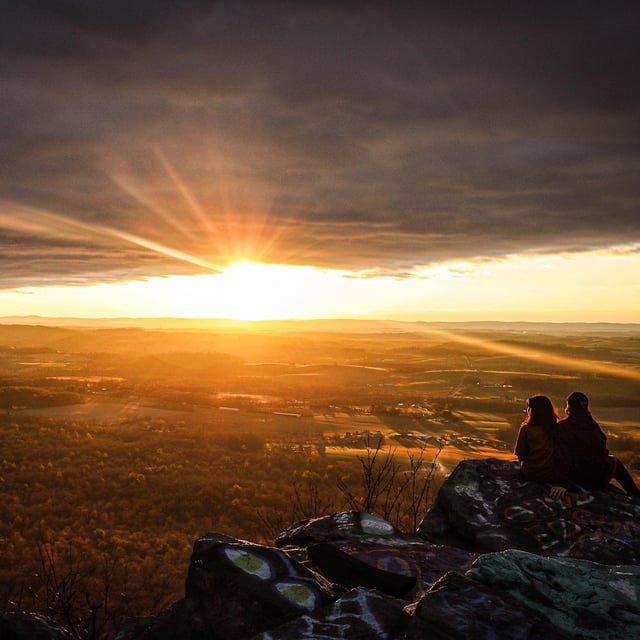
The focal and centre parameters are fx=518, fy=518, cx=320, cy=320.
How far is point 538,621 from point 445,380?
10065 cm

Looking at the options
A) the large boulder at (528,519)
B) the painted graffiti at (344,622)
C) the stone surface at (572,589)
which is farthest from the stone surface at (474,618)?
the large boulder at (528,519)

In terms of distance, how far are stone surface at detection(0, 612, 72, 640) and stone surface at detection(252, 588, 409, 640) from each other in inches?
85.9

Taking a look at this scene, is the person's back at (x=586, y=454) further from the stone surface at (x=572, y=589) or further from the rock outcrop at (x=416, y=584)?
the stone surface at (x=572, y=589)

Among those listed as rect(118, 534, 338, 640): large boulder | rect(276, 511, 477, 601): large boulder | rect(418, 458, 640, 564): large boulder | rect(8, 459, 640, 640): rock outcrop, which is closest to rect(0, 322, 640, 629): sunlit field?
rect(418, 458, 640, 564): large boulder

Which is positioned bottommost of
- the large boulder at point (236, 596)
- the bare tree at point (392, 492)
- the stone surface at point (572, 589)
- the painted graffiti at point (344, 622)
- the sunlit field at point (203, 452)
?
the sunlit field at point (203, 452)

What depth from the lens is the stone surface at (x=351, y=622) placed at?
150 inches

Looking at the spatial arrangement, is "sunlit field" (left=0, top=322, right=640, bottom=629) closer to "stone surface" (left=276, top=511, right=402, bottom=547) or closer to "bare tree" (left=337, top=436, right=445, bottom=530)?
"bare tree" (left=337, top=436, right=445, bottom=530)

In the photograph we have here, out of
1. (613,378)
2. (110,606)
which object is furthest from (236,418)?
(613,378)

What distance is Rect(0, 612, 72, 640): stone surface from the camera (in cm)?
449

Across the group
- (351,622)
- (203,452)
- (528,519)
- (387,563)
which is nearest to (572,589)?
(351,622)

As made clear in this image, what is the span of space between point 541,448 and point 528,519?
3.72 feet

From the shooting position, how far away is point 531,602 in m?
3.96

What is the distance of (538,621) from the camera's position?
367cm

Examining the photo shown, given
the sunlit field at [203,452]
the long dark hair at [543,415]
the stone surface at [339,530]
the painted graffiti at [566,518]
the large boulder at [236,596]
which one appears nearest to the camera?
the large boulder at [236,596]
